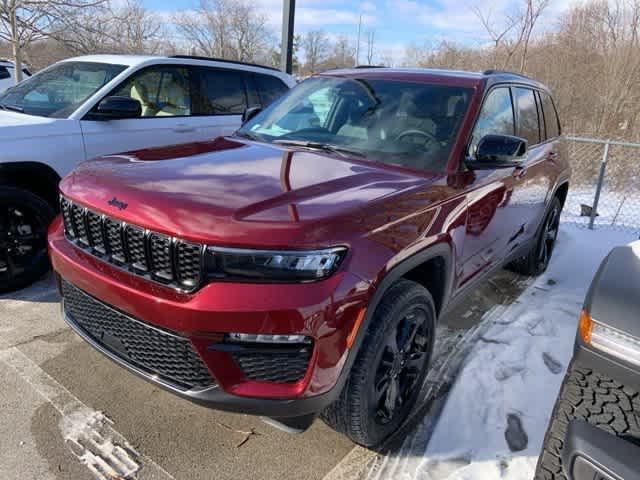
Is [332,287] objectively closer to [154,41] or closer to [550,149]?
[550,149]

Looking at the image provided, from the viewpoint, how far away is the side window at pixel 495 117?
297cm

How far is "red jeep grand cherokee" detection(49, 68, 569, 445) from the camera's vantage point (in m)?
1.80

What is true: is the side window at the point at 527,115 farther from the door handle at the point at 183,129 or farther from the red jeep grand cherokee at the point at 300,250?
the door handle at the point at 183,129

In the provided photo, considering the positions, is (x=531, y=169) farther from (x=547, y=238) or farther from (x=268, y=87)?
(x=268, y=87)

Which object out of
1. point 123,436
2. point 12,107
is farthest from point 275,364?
point 12,107

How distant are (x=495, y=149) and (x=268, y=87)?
3683mm

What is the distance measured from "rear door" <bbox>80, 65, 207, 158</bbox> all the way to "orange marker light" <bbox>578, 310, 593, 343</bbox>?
390 centimetres

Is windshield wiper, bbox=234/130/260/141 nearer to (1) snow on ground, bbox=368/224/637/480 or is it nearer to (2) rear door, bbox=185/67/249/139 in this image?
(2) rear door, bbox=185/67/249/139

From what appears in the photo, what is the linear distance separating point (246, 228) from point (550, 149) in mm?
3668

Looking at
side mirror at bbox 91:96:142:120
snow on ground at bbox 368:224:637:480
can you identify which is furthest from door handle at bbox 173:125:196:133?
snow on ground at bbox 368:224:637:480

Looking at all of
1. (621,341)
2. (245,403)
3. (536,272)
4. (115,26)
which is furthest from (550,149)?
(115,26)

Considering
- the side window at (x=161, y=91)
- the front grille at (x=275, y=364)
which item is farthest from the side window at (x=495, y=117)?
the side window at (x=161, y=91)

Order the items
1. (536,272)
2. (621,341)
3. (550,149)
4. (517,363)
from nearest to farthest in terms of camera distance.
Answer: (621,341) < (517,363) < (550,149) < (536,272)

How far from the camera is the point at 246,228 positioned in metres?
1.78
